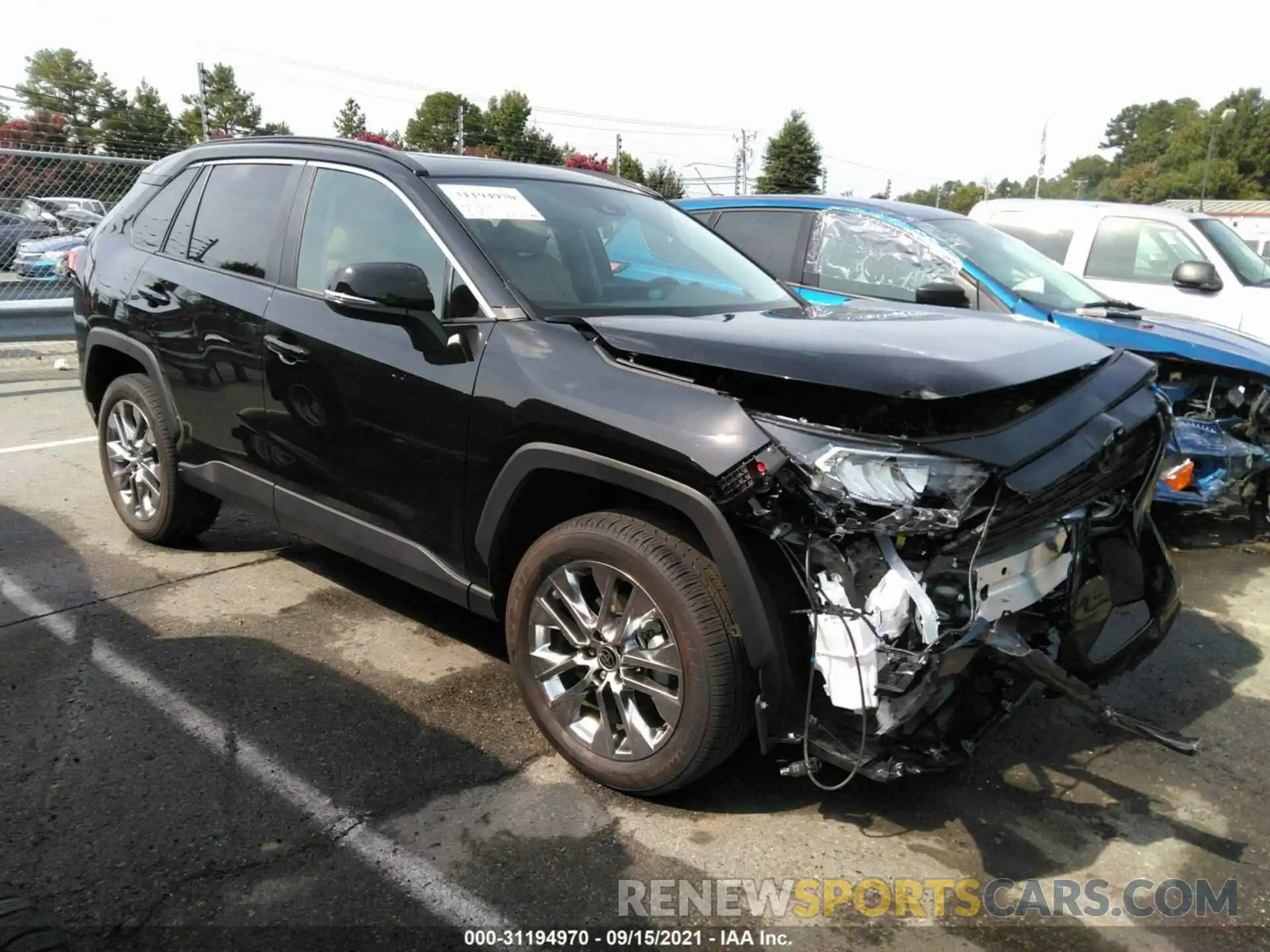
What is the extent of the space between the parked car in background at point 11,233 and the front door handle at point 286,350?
743cm

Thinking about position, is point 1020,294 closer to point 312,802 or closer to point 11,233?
point 312,802

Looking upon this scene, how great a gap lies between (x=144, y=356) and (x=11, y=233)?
652 cm

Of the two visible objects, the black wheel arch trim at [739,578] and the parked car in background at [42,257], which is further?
the parked car in background at [42,257]

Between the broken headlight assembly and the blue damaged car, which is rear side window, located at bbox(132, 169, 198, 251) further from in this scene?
the broken headlight assembly

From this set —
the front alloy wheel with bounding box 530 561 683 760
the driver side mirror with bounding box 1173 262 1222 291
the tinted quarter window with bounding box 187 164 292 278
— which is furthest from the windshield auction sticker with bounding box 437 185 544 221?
the driver side mirror with bounding box 1173 262 1222 291

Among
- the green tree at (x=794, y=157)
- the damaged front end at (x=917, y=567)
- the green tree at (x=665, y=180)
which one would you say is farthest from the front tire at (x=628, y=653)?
the green tree at (x=794, y=157)

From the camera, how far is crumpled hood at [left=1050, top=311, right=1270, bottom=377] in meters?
5.16

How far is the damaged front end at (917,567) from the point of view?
2.30 metres

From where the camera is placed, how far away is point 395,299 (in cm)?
309

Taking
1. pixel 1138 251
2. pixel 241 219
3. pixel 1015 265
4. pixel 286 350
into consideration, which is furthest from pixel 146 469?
pixel 1138 251

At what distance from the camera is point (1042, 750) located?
321 cm

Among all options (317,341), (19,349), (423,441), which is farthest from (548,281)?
(19,349)

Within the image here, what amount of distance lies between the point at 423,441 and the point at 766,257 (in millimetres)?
3676

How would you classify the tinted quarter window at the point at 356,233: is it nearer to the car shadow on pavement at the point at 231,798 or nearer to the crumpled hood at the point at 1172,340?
the car shadow on pavement at the point at 231,798
